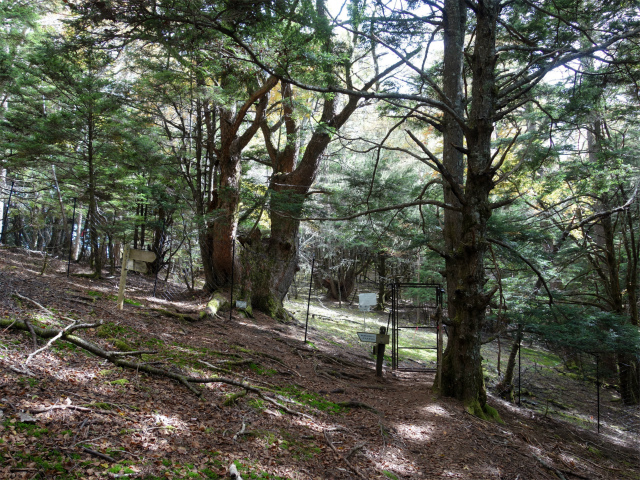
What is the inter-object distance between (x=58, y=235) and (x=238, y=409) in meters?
17.0

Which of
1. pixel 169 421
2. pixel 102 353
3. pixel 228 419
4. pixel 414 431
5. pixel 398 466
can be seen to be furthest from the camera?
pixel 414 431

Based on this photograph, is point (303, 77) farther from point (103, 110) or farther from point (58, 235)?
point (58, 235)

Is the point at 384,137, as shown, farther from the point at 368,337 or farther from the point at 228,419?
the point at 228,419

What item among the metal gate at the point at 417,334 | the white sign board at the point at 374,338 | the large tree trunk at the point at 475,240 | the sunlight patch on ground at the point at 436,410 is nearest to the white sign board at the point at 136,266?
the white sign board at the point at 374,338

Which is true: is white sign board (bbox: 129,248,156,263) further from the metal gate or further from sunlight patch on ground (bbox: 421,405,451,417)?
sunlight patch on ground (bbox: 421,405,451,417)

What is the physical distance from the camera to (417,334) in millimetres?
16375

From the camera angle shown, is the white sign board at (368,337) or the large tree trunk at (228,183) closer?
the white sign board at (368,337)

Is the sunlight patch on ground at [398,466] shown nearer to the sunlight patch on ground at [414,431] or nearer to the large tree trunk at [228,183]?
the sunlight patch on ground at [414,431]

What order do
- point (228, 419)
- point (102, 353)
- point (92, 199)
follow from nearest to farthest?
point (228, 419) → point (102, 353) → point (92, 199)

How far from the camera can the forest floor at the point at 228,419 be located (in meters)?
2.64

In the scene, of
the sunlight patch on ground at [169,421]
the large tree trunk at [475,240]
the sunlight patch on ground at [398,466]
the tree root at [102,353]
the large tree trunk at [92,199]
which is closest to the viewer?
the sunlight patch on ground at [169,421]

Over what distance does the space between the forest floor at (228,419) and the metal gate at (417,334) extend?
108 centimetres

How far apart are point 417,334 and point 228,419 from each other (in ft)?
45.4

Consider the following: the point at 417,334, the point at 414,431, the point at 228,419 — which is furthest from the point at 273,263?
the point at 417,334
